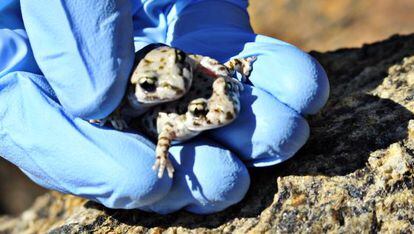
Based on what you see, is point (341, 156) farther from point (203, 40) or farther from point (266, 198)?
point (203, 40)

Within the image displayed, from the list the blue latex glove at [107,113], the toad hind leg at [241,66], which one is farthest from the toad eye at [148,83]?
the toad hind leg at [241,66]

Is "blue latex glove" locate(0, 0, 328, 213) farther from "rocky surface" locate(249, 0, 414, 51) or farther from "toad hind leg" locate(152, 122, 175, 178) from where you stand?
"rocky surface" locate(249, 0, 414, 51)

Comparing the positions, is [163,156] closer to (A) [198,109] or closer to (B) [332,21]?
(A) [198,109]

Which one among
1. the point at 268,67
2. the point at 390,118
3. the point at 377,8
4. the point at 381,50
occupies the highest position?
the point at 268,67

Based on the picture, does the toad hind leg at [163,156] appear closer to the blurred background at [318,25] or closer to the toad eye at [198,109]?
the toad eye at [198,109]

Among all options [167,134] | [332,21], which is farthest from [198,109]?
[332,21]

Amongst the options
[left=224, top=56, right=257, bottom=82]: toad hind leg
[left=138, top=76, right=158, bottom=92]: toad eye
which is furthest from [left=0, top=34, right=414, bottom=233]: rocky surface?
[left=138, top=76, right=158, bottom=92]: toad eye

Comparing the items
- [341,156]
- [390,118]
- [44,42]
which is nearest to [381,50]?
[390,118]
